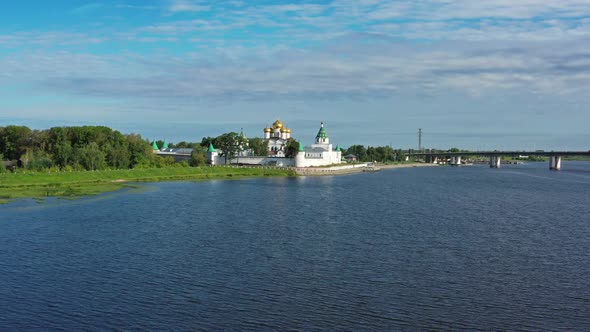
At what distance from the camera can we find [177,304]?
56.5 ft

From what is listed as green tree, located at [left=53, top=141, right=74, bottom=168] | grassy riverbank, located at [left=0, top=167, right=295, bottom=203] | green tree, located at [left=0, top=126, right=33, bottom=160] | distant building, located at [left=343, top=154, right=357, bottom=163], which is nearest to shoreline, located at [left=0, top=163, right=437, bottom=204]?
grassy riverbank, located at [left=0, top=167, right=295, bottom=203]

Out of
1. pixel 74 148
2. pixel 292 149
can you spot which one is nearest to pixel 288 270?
pixel 74 148

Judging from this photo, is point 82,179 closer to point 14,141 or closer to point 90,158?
point 90,158

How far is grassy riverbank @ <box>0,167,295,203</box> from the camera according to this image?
48931mm

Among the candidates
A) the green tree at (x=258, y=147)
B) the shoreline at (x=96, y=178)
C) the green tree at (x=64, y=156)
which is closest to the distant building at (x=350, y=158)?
the green tree at (x=258, y=147)

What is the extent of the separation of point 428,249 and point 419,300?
8210mm

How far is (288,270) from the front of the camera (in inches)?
841

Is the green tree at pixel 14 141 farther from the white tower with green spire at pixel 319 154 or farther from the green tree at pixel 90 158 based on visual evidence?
the white tower with green spire at pixel 319 154

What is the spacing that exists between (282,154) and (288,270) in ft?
314

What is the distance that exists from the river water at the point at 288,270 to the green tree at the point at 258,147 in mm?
72904

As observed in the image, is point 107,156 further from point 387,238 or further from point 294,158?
point 387,238

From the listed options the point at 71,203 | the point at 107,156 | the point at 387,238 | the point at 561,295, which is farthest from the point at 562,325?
the point at 107,156

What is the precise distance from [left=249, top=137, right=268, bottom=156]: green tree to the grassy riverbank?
27.3 metres

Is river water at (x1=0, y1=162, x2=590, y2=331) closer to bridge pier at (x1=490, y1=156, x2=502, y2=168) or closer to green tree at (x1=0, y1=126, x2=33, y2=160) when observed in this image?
green tree at (x1=0, y1=126, x2=33, y2=160)
